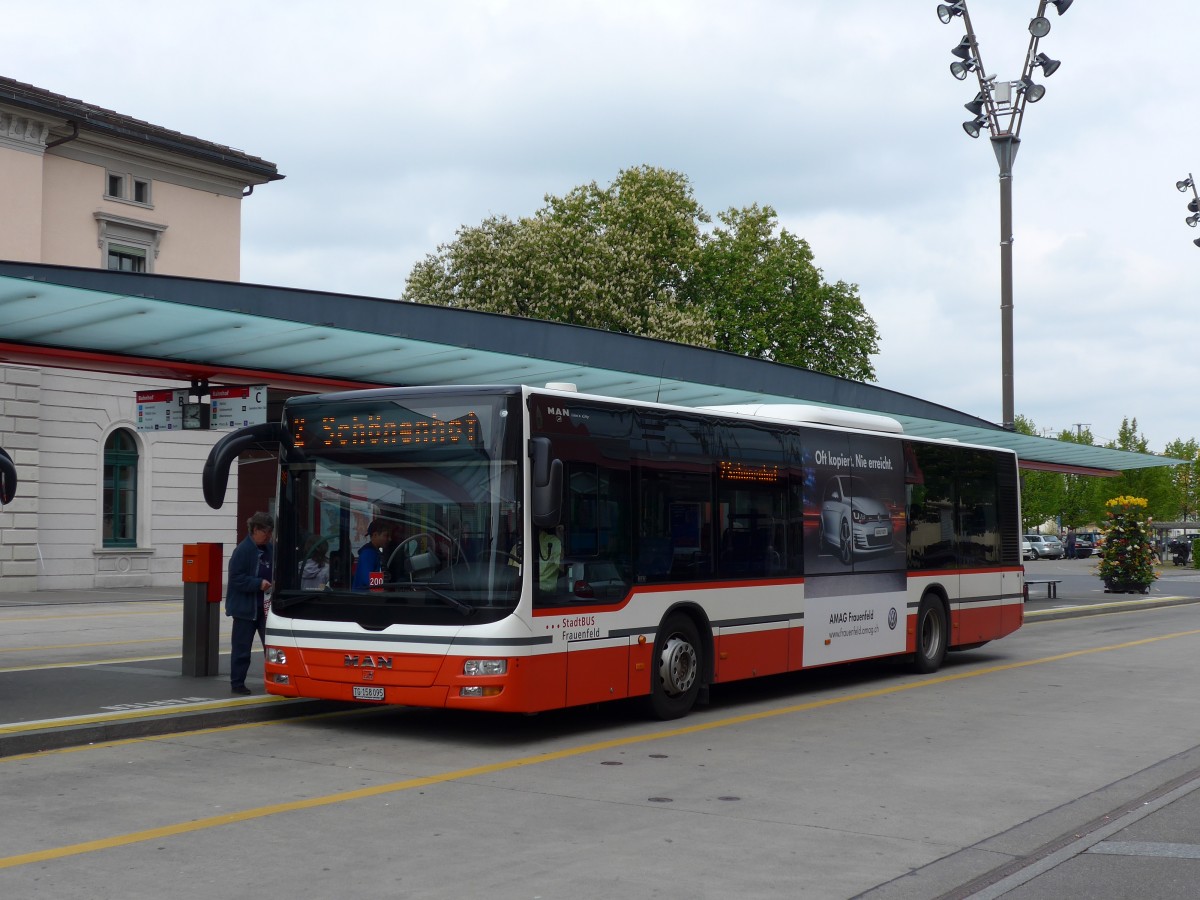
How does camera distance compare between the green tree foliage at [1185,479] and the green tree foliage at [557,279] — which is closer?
the green tree foliage at [557,279]

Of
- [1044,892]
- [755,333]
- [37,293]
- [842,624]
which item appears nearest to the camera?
[1044,892]

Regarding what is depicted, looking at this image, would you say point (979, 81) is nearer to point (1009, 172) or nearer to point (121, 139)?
point (1009, 172)

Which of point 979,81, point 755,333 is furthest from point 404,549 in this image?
point 755,333

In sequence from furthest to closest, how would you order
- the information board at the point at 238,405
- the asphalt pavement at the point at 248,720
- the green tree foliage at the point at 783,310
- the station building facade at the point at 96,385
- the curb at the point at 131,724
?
the green tree foliage at the point at 783,310, the station building facade at the point at 96,385, the information board at the point at 238,405, the curb at the point at 131,724, the asphalt pavement at the point at 248,720

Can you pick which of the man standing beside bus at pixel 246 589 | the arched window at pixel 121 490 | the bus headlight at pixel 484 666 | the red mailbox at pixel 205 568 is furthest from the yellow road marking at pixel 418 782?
the arched window at pixel 121 490

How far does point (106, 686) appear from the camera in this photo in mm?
12711

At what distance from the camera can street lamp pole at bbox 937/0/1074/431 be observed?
23.9 m

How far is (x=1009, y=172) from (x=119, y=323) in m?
17.2

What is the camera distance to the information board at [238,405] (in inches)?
535

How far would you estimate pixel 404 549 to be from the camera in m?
10.5

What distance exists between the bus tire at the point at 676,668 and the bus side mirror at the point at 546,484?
2086mm

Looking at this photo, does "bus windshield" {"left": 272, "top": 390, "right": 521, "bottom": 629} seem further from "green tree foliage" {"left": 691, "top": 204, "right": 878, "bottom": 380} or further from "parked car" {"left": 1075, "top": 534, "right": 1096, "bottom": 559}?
"parked car" {"left": 1075, "top": 534, "right": 1096, "bottom": 559}

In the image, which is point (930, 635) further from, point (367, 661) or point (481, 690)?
point (367, 661)

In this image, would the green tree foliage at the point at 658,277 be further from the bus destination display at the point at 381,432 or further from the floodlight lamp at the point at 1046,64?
the bus destination display at the point at 381,432
